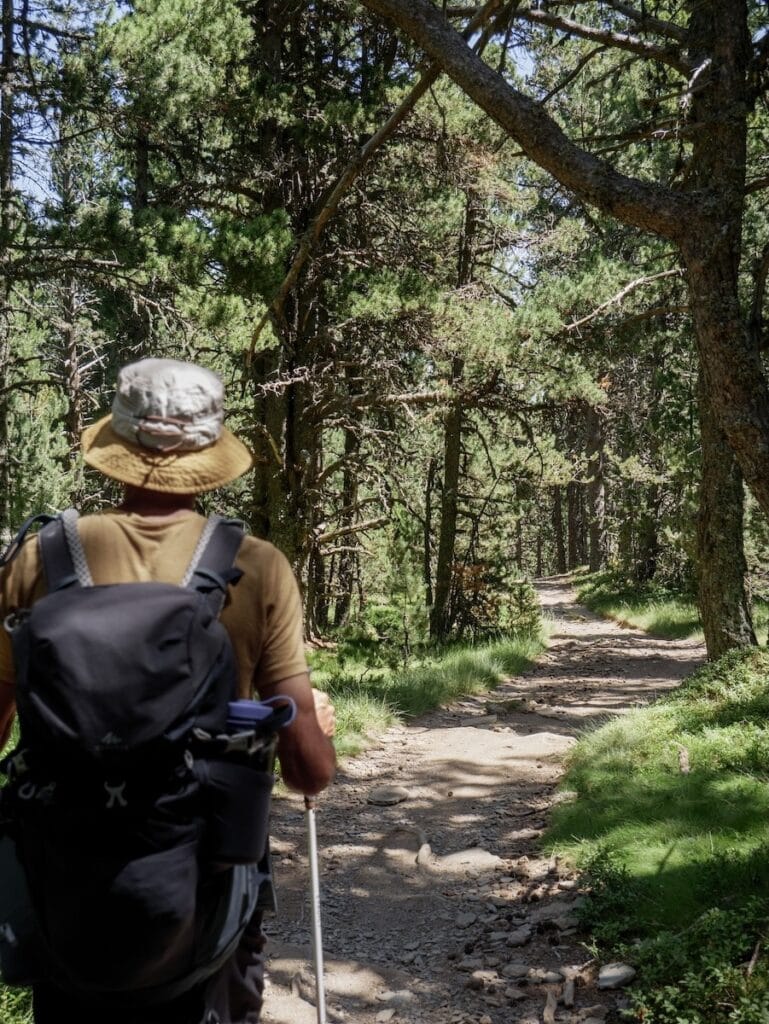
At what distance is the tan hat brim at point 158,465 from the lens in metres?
1.87

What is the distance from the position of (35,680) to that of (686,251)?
363cm

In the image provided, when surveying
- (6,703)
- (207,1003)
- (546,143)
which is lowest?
(207,1003)

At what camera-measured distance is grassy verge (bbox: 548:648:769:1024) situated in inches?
132

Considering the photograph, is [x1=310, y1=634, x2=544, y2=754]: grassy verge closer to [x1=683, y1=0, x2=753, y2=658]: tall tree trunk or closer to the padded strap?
[x1=683, y1=0, x2=753, y2=658]: tall tree trunk

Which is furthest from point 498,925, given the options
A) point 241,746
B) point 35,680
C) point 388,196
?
point 388,196

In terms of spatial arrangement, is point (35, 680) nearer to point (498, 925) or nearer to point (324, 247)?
point (498, 925)

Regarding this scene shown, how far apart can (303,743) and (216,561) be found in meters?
0.44

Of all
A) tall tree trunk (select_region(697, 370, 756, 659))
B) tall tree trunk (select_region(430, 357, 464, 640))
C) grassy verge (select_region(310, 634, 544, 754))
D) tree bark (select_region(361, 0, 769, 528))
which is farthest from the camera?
tall tree trunk (select_region(430, 357, 464, 640))

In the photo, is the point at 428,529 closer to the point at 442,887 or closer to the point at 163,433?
the point at 442,887

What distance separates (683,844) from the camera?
4641 millimetres

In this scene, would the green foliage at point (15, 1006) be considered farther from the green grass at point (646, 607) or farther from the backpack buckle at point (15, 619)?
the green grass at point (646, 607)

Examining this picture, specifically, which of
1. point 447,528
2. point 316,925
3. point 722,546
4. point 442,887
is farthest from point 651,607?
point 316,925

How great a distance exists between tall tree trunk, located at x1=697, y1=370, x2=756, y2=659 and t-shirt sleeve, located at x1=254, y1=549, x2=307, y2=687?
22.1ft

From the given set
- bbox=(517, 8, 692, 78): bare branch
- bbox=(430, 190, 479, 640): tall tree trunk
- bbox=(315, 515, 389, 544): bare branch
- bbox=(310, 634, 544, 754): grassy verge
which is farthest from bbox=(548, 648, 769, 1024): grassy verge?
bbox=(430, 190, 479, 640): tall tree trunk
